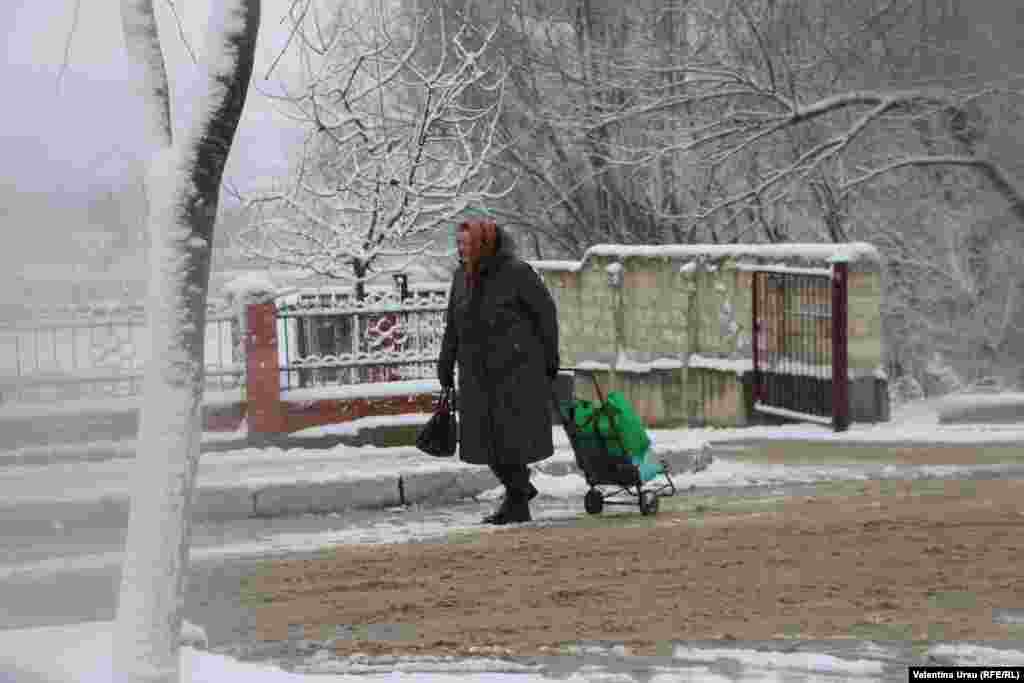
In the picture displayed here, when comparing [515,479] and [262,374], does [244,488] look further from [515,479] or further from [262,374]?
[262,374]

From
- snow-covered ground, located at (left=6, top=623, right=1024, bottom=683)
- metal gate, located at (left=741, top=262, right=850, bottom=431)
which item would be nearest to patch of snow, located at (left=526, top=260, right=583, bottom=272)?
metal gate, located at (left=741, top=262, right=850, bottom=431)

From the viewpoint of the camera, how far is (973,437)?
15227 millimetres

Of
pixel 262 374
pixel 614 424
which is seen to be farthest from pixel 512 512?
pixel 262 374

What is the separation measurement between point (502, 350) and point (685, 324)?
Result: 342 inches

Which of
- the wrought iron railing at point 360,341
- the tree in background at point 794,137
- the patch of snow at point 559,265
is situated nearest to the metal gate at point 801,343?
the wrought iron railing at point 360,341

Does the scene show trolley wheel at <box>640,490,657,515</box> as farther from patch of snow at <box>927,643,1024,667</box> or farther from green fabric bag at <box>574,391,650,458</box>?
patch of snow at <box>927,643,1024,667</box>

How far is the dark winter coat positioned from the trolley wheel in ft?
2.49

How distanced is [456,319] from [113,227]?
7.90ft

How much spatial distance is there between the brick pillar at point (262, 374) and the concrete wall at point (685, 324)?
451cm

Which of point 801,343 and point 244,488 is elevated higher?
point 801,343

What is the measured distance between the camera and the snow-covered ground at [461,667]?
6.08m

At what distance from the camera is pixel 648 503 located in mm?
10805

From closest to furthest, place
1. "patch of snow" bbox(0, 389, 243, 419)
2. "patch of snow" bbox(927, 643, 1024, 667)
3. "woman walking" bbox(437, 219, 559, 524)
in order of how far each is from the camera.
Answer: "patch of snow" bbox(927, 643, 1024, 667)
"woman walking" bbox(437, 219, 559, 524)
"patch of snow" bbox(0, 389, 243, 419)

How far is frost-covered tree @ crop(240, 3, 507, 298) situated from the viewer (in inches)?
921
